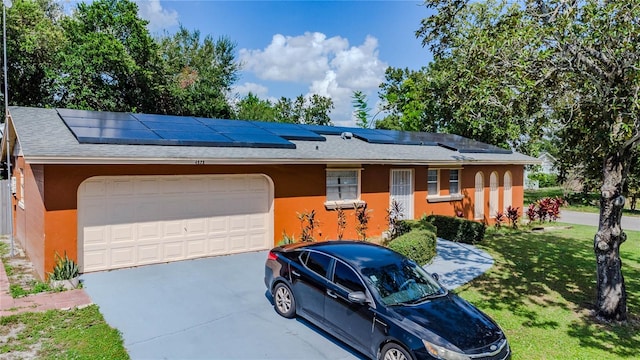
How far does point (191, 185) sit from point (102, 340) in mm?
5142

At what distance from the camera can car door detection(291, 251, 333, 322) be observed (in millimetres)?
6035

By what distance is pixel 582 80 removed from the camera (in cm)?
773

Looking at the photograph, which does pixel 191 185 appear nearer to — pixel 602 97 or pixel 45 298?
pixel 45 298

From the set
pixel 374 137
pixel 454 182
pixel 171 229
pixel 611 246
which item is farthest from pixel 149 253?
pixel 454 182

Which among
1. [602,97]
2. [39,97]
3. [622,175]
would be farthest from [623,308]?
[39,97]

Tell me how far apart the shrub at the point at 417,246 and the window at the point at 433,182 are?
4978mm

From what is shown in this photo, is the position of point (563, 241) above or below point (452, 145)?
below

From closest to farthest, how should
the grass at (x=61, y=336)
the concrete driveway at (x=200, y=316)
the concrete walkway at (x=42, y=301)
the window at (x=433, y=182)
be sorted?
1. the grass at (x=61, y=336)
2. the concrete driveway at (x=200, y=316)
3. the concrete walkway at (x=42, y=301)
4. the window at (x=433, y=182)

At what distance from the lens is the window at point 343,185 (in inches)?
513

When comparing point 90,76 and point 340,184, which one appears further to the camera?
point 90,76

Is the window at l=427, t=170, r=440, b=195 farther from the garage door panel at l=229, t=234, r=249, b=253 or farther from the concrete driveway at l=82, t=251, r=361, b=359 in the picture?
the concrete driveway at l=82, t=251, r=361, b=359

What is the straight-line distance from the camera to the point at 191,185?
34.0 ft

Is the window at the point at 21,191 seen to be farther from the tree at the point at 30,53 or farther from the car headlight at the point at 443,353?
the tree at the point at 30,53

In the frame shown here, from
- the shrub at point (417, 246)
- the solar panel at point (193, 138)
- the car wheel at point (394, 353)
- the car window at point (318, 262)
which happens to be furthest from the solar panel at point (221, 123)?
the car wheel at point (394, 353)
